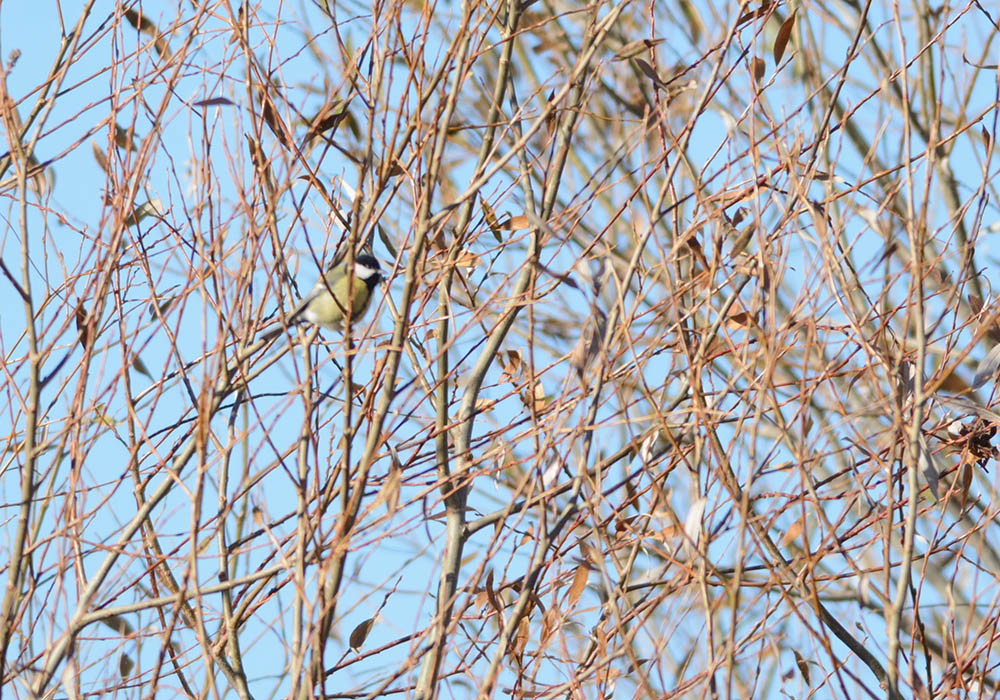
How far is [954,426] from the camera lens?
9.27 ft

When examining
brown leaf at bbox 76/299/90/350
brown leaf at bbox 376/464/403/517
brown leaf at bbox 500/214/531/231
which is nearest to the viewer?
brown leaf at bbox 376/464/403/517

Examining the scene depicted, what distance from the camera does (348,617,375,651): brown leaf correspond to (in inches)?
110

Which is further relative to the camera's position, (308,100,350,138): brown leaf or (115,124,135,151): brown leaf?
(115,124,135,151): brown leaf

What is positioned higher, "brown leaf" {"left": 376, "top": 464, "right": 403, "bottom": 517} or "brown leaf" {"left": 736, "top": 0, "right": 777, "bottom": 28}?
"brown leaf" {"left": 736, "top": 0, "right": 777, "bottom": 28}

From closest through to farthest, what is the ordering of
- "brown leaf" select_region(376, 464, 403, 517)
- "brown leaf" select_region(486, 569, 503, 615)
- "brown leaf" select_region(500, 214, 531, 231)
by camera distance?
1. "brown leaf" select_region(376, 464, 403, 517)
2. "brown leaf" select_region(486, 569, 503, 615)
3. "brown leaf" select_region(500, 214, 531, 231)

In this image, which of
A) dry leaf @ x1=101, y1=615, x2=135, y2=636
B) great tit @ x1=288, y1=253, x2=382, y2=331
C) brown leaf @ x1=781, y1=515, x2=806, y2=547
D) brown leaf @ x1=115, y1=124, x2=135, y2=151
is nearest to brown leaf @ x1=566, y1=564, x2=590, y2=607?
brown leaf @ x1=781, y1=515, x2=806, y2=547

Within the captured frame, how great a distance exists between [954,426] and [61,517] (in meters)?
2.11

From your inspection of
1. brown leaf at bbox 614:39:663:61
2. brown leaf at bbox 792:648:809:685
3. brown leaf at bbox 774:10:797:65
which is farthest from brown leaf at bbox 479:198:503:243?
brown leaf at bbox 792:648:809:685

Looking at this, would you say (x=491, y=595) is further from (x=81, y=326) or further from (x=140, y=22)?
(x=140, y=22)

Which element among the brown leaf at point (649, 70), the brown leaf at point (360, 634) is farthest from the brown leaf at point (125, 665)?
the brown leaf at point (649, 70)

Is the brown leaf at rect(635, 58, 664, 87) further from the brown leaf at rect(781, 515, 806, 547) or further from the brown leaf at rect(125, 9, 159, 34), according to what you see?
the brown leaf at rect(125, 9, 159, 34)

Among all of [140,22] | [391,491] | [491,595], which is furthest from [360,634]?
[140,22]

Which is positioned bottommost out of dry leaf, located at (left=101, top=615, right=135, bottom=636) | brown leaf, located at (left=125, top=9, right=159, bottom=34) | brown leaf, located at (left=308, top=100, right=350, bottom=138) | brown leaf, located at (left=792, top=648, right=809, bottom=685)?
brown leaf, located at (left=792, top=648, right=809, bottom=685)

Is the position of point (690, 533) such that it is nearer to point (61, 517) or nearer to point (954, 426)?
point (954, 426)
